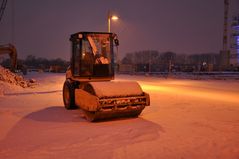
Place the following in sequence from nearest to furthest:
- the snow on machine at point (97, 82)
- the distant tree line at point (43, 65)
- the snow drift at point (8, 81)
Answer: the snow on machine at point (97, 82) → the snow drift at point (8, 81) → the distant tree line at point (43, 65)

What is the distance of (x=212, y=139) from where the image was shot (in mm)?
8375

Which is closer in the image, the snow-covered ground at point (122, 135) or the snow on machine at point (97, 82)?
the snow-covered ground at point (122, 135)

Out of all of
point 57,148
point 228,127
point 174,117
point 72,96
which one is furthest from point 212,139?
point 72,96

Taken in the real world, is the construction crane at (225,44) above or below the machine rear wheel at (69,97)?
above

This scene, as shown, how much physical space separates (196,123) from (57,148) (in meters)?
5.03

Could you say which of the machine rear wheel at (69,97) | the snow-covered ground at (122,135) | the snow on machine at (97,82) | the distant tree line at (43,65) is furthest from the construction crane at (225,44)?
the snow-covered ground at (122,135)

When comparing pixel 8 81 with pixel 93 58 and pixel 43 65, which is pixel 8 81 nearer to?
pixel 93 58

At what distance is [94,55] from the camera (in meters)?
13.1

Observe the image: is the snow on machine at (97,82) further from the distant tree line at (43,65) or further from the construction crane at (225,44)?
the construction crane at (225,44)

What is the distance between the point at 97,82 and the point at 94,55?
225cm

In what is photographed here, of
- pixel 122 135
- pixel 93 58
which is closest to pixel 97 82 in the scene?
pixel 93 58

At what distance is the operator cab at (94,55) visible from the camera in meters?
13.1

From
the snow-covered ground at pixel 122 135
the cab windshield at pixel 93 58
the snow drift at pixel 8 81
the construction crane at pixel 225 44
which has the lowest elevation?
the snow-covered ground at pixel 122 135

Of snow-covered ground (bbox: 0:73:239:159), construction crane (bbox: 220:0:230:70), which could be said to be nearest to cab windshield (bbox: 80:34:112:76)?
snow-covered ground (bbox: 0:73:239:159)
